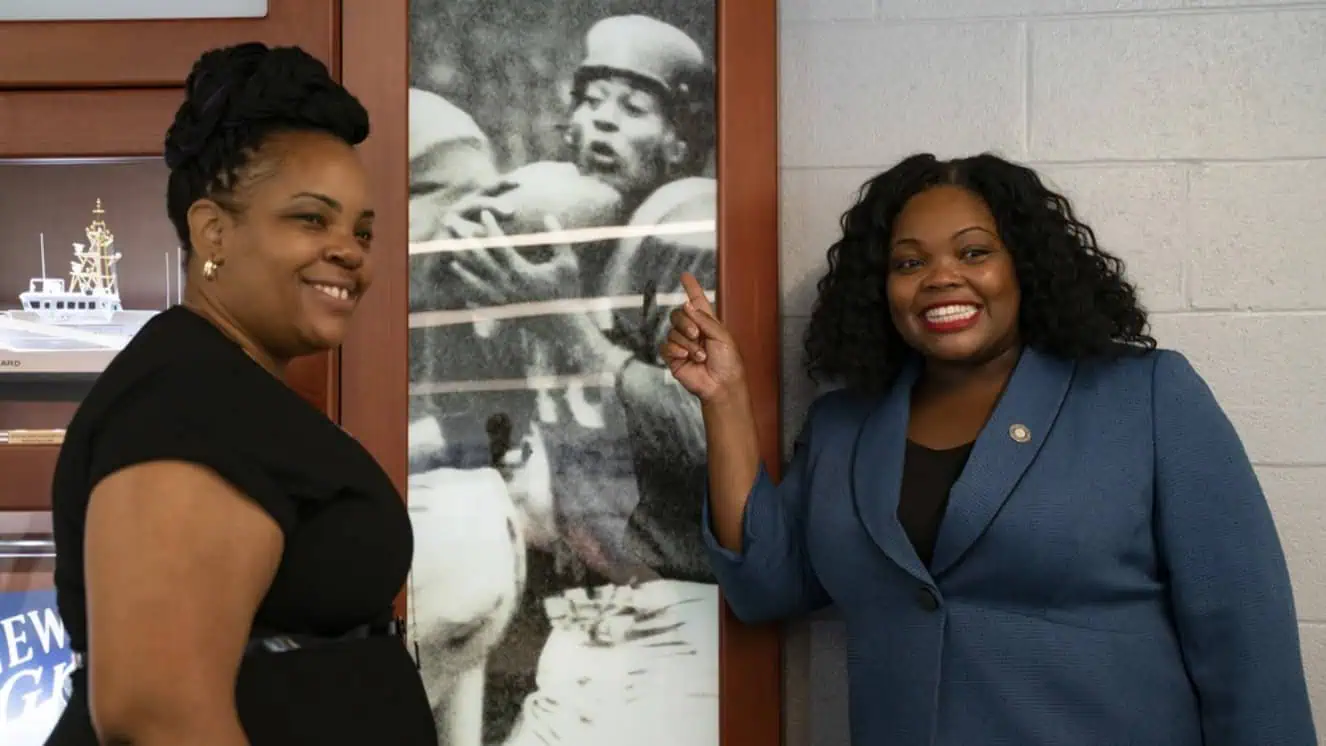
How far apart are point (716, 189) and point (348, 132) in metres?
0.71

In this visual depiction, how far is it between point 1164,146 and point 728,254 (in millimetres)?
695

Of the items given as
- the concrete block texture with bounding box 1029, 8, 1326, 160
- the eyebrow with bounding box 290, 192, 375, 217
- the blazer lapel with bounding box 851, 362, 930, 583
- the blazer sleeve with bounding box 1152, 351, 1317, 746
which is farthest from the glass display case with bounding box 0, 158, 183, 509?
the blazer sleeve with bounding box 1152, 351, 1317, 746

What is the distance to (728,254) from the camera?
184 cm

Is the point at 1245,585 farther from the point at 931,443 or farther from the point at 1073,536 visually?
the point at 931,443

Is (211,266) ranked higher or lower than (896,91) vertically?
lower

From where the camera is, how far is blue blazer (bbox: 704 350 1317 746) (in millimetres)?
1451

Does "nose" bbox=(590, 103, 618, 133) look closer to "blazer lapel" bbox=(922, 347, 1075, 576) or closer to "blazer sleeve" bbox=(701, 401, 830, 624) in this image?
"blazer sleeve" bbox=(701, 401, 830, 624)

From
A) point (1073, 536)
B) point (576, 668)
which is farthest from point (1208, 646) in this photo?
point (576, 668)

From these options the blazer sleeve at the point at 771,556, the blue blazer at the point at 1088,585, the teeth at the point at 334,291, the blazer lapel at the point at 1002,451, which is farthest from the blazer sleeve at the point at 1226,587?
the teeth at the point at 334,291

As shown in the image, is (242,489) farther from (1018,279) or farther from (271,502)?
(1018,279)

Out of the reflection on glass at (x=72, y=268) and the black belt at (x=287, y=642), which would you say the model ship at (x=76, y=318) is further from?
the black belt at (x=287, y=642)

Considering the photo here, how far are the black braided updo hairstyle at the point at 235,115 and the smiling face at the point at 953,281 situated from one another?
78 cm

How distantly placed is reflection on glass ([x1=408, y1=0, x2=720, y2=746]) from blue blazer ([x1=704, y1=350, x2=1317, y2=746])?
1.26 ft

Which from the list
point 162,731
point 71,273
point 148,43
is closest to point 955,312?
point 162,731
